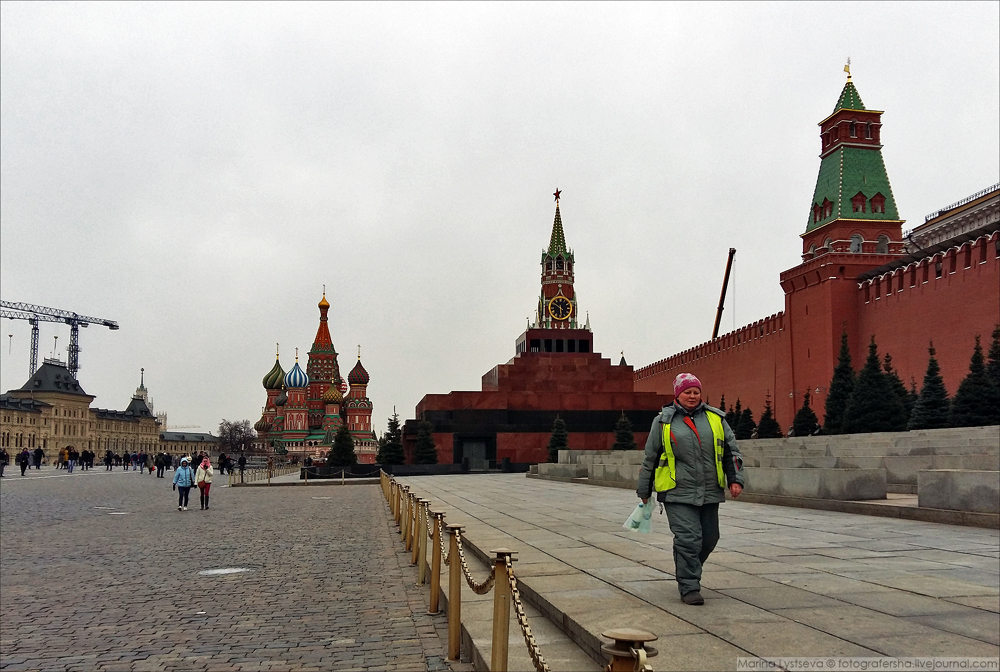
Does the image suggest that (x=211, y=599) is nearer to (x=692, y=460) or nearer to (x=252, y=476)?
(x=692, y=460)

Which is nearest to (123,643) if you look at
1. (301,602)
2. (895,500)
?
(301,602)

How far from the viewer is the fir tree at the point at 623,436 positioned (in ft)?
121

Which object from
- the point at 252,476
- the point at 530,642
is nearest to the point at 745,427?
the point at 252,476

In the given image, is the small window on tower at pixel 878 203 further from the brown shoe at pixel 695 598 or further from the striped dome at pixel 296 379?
the striped dome at pixel 296 379

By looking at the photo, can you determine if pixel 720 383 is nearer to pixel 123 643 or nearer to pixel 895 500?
pixel 895 500

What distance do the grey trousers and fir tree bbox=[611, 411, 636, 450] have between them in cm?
3236

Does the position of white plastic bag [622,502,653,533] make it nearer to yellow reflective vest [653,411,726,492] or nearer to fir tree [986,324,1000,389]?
yellow reflective vest [653,411,726,492]

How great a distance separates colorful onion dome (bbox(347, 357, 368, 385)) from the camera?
87500 mm

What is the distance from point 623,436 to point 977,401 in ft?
65.6

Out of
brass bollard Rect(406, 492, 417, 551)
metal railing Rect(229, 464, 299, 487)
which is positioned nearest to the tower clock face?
metal railing Rect(229, 464, 299, 487)

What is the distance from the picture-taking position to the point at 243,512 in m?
16.5

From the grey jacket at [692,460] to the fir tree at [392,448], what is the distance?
34037mm

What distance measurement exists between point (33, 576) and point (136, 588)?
159cm

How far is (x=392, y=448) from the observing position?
38.2 metres
